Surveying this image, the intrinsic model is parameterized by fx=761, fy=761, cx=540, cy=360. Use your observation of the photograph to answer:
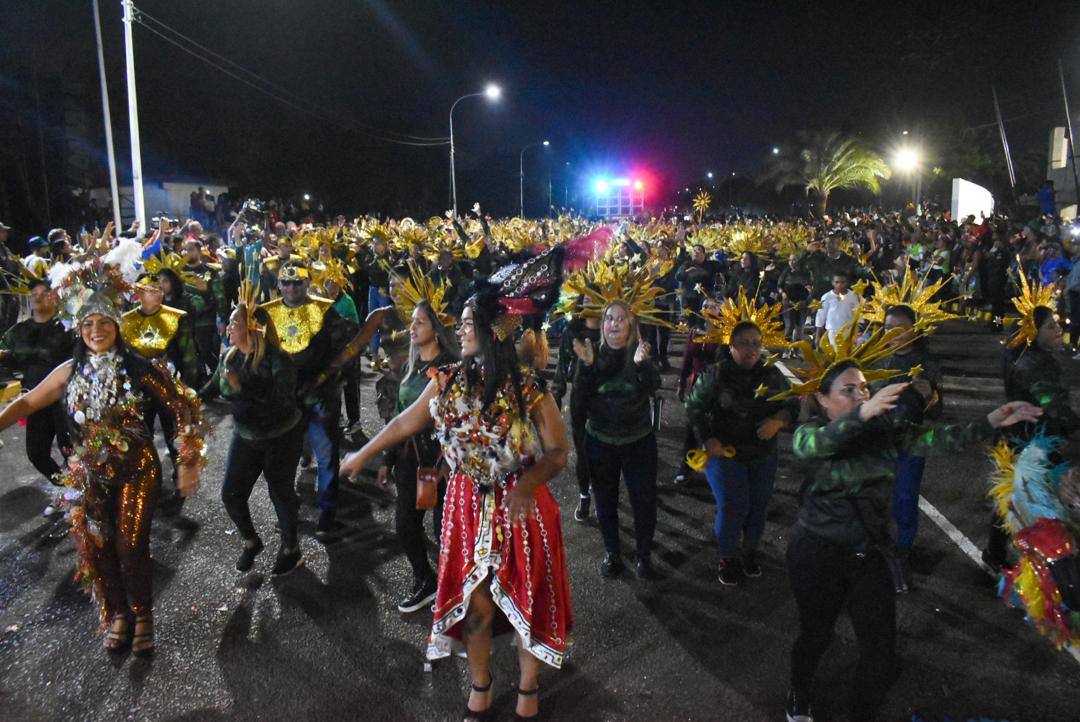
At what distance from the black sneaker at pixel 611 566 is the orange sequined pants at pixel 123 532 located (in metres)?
2.56

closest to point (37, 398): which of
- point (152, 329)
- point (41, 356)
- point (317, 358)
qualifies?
point (317, 358)

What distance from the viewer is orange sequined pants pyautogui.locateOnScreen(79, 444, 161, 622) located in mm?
3889

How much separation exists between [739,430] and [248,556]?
3168 mm

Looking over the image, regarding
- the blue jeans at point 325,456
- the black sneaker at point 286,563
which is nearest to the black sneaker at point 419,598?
Answer: the black sneaker at point 286,563

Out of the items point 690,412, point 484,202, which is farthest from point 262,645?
point 484,202

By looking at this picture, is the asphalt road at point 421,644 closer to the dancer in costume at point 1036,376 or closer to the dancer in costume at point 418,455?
the dancer in costume at point 418,455

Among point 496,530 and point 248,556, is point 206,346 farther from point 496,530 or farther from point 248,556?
point 496,530

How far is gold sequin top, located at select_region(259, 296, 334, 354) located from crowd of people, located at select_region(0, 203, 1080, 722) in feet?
0.07

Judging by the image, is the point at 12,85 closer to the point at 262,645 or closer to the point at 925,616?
the point at 262,645

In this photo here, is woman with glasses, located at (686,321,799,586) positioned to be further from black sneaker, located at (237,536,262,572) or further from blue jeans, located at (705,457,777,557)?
black sneaker, located at (237,536,262,572)

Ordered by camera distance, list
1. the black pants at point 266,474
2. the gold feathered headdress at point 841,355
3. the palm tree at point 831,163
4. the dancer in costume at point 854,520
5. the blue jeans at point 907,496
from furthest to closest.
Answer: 1. the palm tree at point 831,163
2. the black pants at point 266,474
3. the blue jeans at point 907,496
4. the gold feathered headdress at point 841,355
5. the dancer in costume at point 854,520

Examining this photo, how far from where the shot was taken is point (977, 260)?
15.1m

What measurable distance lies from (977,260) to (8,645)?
16388mm

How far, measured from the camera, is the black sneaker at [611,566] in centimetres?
470
